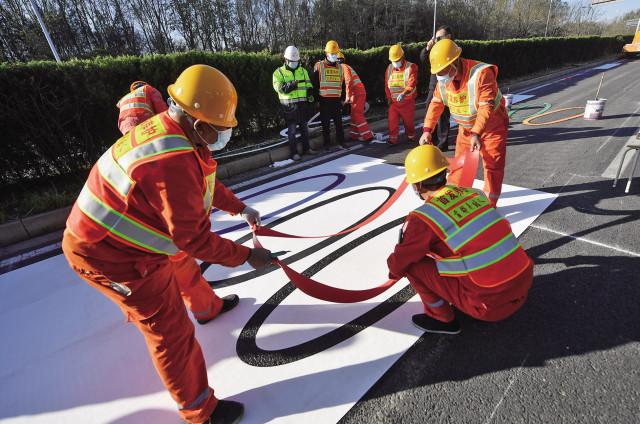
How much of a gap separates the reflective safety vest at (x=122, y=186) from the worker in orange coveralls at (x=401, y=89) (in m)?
6.14

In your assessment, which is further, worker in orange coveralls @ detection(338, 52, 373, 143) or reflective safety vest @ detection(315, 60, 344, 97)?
worker in orange coveralls @ detection(338, 52, 373, 143)

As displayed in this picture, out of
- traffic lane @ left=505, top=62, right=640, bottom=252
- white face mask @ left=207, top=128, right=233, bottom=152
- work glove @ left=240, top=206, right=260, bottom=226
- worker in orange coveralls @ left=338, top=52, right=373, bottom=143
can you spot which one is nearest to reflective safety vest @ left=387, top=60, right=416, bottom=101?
Result: worker in orange coveralls @ left=338, top=52, right=373, bottom=143

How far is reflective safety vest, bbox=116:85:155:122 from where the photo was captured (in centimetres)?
385

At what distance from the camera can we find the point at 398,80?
23.4ft

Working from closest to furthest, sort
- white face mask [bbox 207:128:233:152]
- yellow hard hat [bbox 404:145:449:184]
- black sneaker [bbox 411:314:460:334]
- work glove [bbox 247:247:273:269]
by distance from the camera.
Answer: white face mask [bbox 207:128:233:152] < work glove [bbox 247:247:273:269] < yellow hard hat [bbox 404:145:449:184] < black sneaker [bbox 411:314:460:334]

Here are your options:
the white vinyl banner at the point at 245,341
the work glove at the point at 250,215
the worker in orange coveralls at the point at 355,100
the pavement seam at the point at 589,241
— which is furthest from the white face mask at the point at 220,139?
the worker in orange coveralls at the point at 355,100

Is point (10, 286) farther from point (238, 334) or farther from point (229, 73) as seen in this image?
point (229, 73)

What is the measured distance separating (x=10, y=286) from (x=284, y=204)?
324cm

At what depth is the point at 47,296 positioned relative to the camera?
334cm

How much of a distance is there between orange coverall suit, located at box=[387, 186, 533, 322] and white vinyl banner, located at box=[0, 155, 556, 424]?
1.65 feet

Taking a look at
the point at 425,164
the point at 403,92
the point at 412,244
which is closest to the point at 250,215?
the point at 412,244

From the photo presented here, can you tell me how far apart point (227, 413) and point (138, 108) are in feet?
11.3

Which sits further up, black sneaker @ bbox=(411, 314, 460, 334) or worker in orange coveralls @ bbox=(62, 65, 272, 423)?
worker in orange coveralls @ bbox=(62, 65, 272, 423)

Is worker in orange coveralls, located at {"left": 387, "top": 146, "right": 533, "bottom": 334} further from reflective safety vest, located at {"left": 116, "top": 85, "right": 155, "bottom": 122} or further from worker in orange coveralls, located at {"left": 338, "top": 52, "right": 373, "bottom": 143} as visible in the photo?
worker in orange coveralls, located at {"left": 338, "top": 52, "right": 373, "bottom": 143}
